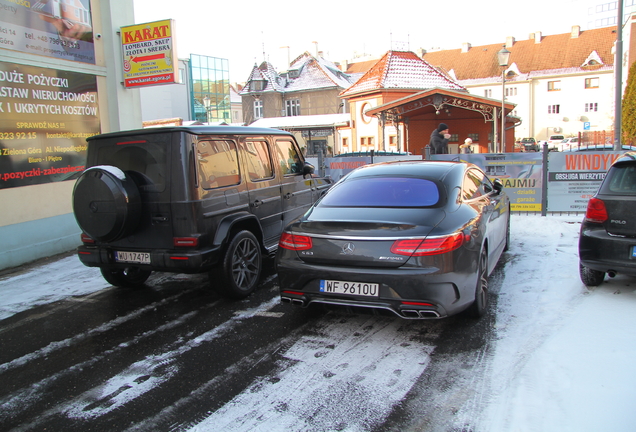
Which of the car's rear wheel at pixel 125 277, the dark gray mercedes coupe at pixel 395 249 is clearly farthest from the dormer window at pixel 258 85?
the dark gray mercedes coupe at pixel 395 249

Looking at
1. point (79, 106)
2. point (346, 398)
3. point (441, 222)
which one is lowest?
point (346, 398)

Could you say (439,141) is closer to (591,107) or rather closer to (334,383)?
(334,383)

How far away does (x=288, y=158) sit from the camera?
7359 millimetres

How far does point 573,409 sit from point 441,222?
5.69ft

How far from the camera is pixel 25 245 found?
845 centimetres

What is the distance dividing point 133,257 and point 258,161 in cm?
207

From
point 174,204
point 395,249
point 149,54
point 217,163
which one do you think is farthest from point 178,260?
point 149,54

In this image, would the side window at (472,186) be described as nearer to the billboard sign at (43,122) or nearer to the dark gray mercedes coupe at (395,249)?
the dark gray mercedes coupe at (395,249)

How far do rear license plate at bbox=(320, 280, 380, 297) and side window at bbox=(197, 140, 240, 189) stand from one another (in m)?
1.97

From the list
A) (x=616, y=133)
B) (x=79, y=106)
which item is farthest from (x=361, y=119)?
(x=79, y=106)

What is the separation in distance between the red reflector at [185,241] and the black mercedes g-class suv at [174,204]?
0.01 m

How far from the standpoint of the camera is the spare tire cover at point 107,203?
512 cm

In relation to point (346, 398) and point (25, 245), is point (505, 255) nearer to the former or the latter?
point (346, 398)

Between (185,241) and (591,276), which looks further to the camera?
(591,276)
